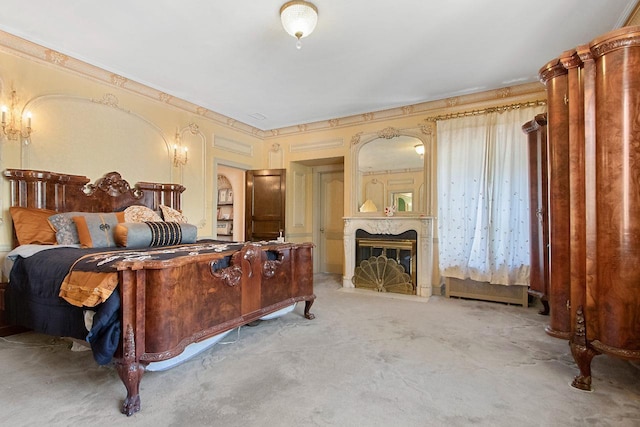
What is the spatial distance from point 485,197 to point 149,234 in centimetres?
393

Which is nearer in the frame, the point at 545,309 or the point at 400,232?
the point at 545,309

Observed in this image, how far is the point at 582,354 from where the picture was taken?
6.13 ft

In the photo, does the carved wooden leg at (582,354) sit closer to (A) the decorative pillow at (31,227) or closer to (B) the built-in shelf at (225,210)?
(A) the decorative pillow at (31,227)

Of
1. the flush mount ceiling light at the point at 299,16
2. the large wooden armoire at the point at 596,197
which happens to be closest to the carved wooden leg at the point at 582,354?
the large wooden armoire at the point at 596,197

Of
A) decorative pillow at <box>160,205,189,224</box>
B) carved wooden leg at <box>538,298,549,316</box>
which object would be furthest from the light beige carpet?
decorative pillow at <box>160,205,189,224</box>

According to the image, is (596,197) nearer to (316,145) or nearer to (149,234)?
(149,234)

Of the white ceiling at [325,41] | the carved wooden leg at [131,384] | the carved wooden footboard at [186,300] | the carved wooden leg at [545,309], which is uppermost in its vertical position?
the white ceiling at [325,41]

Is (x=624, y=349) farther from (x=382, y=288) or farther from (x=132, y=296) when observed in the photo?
(x=382, y=288)

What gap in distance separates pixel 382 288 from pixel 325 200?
2329mm

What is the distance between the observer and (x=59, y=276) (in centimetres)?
199

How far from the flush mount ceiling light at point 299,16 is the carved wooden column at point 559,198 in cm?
175

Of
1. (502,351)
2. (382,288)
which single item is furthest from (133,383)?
(382,288)

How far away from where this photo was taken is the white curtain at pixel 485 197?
3.81m

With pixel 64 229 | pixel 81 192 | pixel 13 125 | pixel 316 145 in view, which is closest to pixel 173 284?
pixel 64 229
